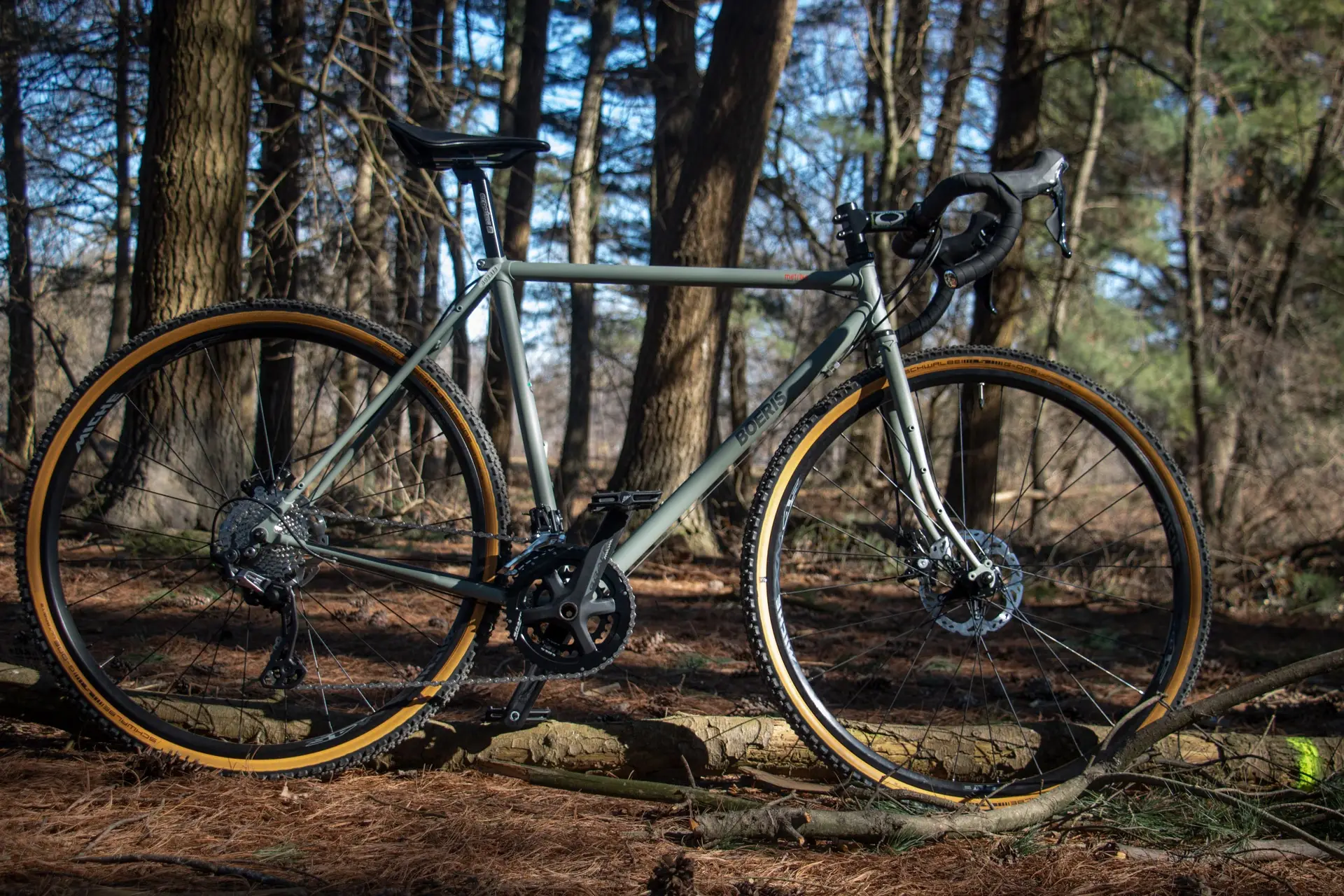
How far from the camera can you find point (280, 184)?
6.96 meters

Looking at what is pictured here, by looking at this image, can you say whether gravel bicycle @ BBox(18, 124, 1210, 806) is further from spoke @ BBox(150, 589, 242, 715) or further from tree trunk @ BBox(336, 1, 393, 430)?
tree trunk @ BBox(336, 1, 393, 430)

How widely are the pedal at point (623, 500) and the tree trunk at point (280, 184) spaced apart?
4200 millimetres

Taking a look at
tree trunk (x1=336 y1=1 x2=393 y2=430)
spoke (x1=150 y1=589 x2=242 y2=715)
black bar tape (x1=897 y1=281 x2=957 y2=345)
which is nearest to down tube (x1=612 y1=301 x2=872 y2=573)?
black bar tape (x1=897 y1=281 x2=957 y2=345)

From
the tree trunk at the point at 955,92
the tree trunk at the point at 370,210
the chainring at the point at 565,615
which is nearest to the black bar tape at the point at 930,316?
the chainring at the point at 565,615

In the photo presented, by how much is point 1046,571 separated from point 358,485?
11.8ft

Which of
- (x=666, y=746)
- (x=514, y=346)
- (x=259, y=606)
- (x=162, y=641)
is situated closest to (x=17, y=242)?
(x=162, y=641)

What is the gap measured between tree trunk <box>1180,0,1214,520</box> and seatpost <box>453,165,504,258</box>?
7.49 meters

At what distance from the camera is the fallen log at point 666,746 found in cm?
203

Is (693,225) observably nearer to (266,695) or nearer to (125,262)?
(266,695)

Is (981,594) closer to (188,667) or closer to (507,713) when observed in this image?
(507,713)

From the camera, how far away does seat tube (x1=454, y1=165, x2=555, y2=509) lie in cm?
221

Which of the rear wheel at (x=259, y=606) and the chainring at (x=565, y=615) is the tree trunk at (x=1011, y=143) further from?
the chainring at (x=565, y=615)

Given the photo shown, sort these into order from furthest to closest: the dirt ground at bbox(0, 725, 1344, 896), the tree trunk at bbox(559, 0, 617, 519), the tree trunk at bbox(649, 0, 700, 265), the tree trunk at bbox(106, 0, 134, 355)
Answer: the tree trunk at bbox(559, 0, 617, 519)
the tree trunk at bbox(649, 0, 700, 265)
the tree trunk at bbox(106, 0, 134, 355)
the dirt ground at bbox(0, 725, 1344, 896)

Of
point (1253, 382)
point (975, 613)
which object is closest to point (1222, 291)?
Result: point (1253, 382)
